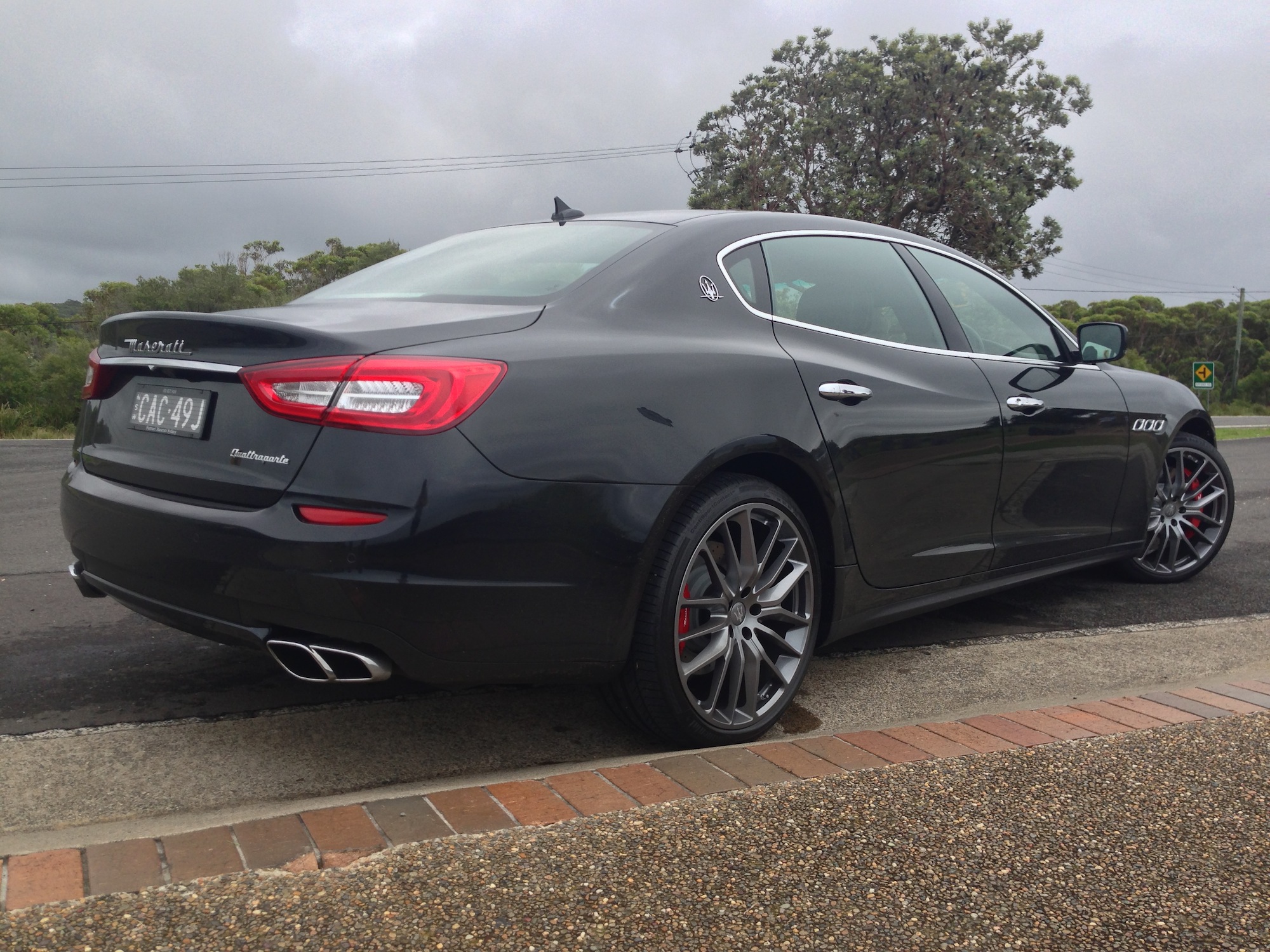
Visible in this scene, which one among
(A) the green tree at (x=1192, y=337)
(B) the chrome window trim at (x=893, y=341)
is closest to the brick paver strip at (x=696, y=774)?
(B) the chrome window trim at (x=893, y=341)

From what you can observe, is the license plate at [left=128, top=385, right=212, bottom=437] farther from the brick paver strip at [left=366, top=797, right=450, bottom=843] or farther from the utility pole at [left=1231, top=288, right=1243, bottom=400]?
the utility pole at [left=1231, top=288, right=1243, bottom=400]

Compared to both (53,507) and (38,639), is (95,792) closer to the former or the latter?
(38,639)

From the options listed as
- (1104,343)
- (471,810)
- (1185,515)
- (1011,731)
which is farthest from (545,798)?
(1185,515)

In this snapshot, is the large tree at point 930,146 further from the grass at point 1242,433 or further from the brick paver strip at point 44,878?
the brick paver strip at point 44,878

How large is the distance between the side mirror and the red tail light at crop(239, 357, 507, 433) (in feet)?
10.1

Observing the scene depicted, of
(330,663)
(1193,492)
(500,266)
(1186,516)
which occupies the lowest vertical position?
(330,663)

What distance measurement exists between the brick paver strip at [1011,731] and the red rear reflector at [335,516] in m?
1.65

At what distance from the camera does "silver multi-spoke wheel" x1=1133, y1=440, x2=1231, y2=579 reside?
513cm

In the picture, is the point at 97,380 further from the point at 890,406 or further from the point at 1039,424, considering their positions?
the point at 1039,424

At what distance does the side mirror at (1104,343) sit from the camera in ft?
14.9

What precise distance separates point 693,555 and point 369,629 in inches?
32.3

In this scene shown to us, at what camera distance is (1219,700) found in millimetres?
3193

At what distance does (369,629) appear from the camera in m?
2.34

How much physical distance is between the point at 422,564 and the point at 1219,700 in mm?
2388
